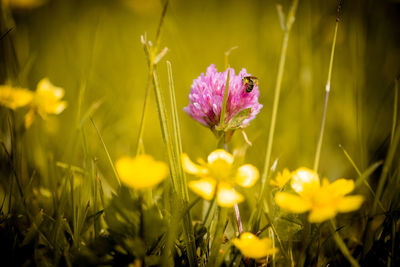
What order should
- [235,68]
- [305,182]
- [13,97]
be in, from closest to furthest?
[305,182] < [13,97] < [235,68]

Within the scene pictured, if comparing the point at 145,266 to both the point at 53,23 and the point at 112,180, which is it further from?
the point at 53,23

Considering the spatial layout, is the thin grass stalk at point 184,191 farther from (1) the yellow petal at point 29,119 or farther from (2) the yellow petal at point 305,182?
(1) the yellow petal at point 29,119

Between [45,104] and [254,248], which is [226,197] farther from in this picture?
[45,104]

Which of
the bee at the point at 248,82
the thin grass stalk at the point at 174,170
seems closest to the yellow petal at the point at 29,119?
the thin grass stalk at the point at 174,170

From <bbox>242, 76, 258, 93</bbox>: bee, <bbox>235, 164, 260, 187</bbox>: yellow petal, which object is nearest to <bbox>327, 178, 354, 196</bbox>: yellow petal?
<bbox>235, 164, 260, 187</bbox>: yellow petal

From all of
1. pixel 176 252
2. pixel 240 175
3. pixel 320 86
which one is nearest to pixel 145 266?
pixel 176 252

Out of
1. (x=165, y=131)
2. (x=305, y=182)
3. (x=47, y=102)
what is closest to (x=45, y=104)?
(x=47, y=102)
